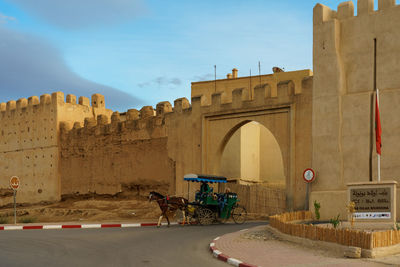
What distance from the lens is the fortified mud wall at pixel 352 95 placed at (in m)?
17.8

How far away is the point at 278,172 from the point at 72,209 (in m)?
12.2

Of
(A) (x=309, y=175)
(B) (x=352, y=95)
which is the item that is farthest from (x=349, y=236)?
(B) (x=352, y=95)

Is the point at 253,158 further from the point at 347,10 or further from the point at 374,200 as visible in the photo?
the point at 374,200

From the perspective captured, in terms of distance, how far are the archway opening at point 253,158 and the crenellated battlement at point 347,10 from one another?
12089 mm

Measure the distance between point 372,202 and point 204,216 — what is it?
7.02 m

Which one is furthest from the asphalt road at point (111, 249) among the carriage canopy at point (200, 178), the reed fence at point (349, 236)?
the carriage canopy at point (200, 178)

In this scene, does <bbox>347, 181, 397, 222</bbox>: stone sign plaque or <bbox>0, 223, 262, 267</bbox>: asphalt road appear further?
<bbox>347, 181, 397, 222</bbox>: stone sign plaque

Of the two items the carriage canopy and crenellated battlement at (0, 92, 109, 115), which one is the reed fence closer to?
the carriage canopy

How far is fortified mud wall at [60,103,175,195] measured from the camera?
2638cm

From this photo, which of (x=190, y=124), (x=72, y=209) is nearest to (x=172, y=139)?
(x=190, y=124)

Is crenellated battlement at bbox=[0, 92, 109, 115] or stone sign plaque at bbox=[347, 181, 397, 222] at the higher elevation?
crenellated battlement at bbox=[0, 92, 109, 115]

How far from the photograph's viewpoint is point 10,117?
110 ft

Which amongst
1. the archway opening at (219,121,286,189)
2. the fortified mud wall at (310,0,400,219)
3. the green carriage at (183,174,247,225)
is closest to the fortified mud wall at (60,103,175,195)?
the archway opening at (219,121,286,189)

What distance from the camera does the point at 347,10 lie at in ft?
62.2
